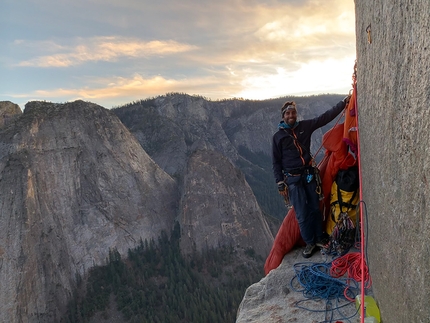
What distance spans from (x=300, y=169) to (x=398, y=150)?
102 inches

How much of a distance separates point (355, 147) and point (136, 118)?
176 feet

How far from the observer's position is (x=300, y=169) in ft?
14.5

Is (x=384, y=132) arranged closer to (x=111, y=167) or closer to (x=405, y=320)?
(x=405, y=320)

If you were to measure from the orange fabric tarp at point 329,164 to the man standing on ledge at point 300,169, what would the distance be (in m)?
0.23

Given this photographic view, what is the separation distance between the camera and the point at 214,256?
28594 millimetres

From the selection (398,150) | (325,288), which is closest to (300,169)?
(325,288)

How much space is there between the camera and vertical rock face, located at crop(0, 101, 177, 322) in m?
20.1

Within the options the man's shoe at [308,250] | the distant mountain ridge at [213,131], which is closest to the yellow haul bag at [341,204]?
the man's shoe at [308,250]

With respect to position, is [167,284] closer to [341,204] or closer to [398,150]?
[341,204]

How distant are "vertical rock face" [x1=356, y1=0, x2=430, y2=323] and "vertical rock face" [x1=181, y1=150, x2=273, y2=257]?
90.4 ft

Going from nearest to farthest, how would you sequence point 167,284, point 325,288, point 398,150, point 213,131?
point 398,150, point 325,288, point 167,284, point 213,131

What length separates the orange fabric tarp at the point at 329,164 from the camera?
4.07 meters

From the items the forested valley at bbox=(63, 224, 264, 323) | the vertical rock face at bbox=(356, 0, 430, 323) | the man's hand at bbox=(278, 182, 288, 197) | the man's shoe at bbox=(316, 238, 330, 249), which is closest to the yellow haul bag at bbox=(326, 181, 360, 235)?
the man's shoe at bbox=(316, 238, 330, 249)

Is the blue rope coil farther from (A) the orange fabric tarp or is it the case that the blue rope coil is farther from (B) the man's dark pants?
(A) the orange fabric tarp
